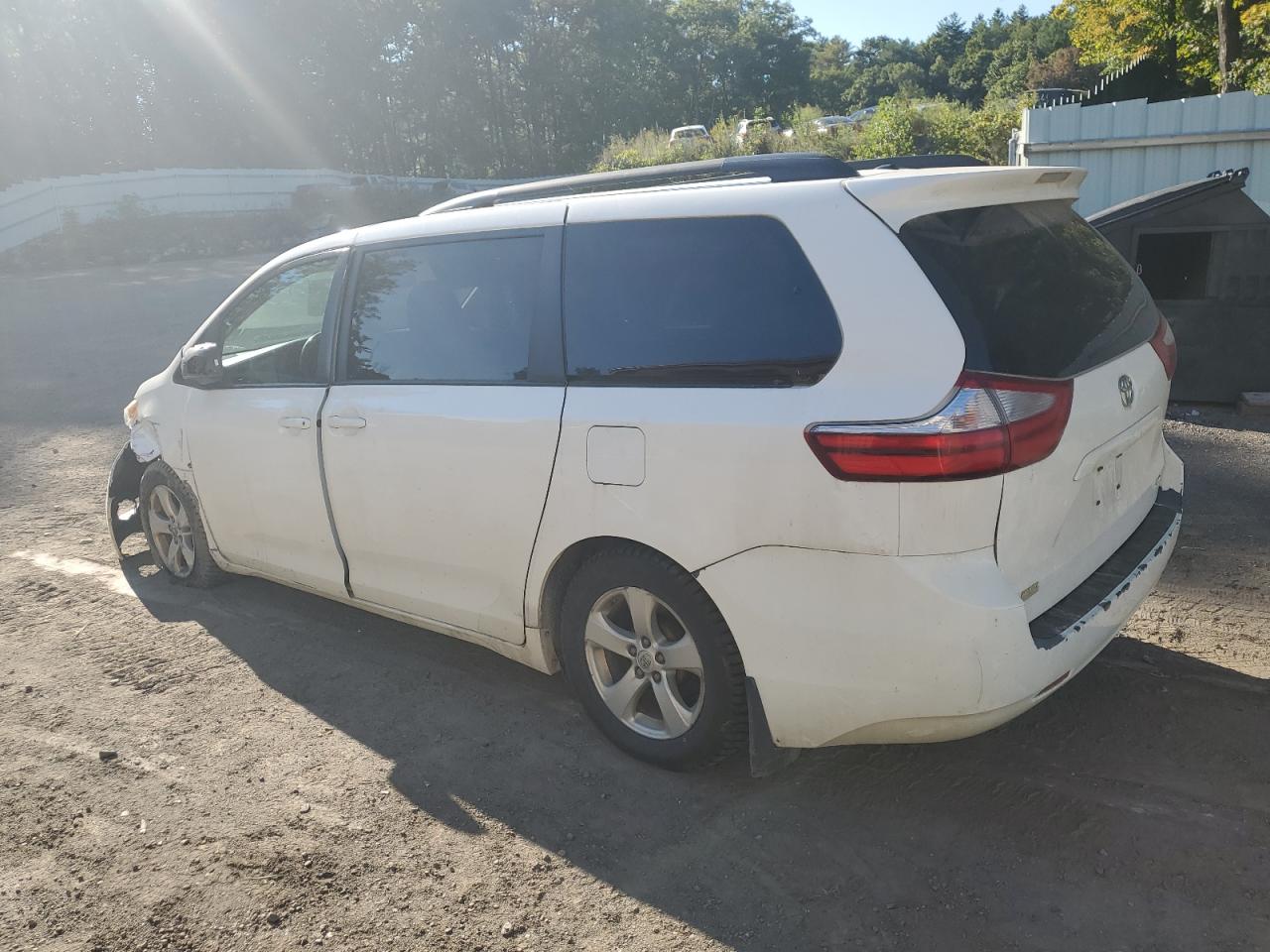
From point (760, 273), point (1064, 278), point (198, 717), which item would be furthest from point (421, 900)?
point (1064, 278)

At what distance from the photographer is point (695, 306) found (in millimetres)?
3188

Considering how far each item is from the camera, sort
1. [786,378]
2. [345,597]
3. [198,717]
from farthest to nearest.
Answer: [345,597] < [198,717] < [786,378]

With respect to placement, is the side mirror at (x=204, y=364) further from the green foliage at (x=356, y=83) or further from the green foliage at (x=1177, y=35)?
the green foliage at (x=356, y=83)

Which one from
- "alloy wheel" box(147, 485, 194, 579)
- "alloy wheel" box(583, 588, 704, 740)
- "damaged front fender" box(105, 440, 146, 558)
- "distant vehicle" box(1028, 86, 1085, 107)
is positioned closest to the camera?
"alloy wheel" box(583, 588, 704, 740)

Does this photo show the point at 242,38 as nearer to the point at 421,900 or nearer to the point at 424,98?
the point at 424,98

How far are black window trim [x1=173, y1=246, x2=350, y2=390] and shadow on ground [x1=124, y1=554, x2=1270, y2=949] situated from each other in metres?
1.27

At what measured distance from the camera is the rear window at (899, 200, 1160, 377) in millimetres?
2807

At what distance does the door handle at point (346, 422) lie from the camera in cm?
401

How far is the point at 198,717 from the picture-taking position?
406cm

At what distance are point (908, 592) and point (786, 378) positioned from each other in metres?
0.67

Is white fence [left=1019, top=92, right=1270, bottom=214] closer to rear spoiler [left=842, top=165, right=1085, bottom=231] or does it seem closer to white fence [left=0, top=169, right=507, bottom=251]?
rear spoiler [left=842, top=165, right=1085, bottom=231]

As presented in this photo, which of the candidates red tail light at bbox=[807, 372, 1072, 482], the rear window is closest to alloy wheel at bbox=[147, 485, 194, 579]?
red tail light at bbox=[807, 372, 1072, 482]

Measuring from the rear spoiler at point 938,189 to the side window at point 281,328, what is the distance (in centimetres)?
235

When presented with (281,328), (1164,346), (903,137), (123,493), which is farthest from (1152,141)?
(903,137)
